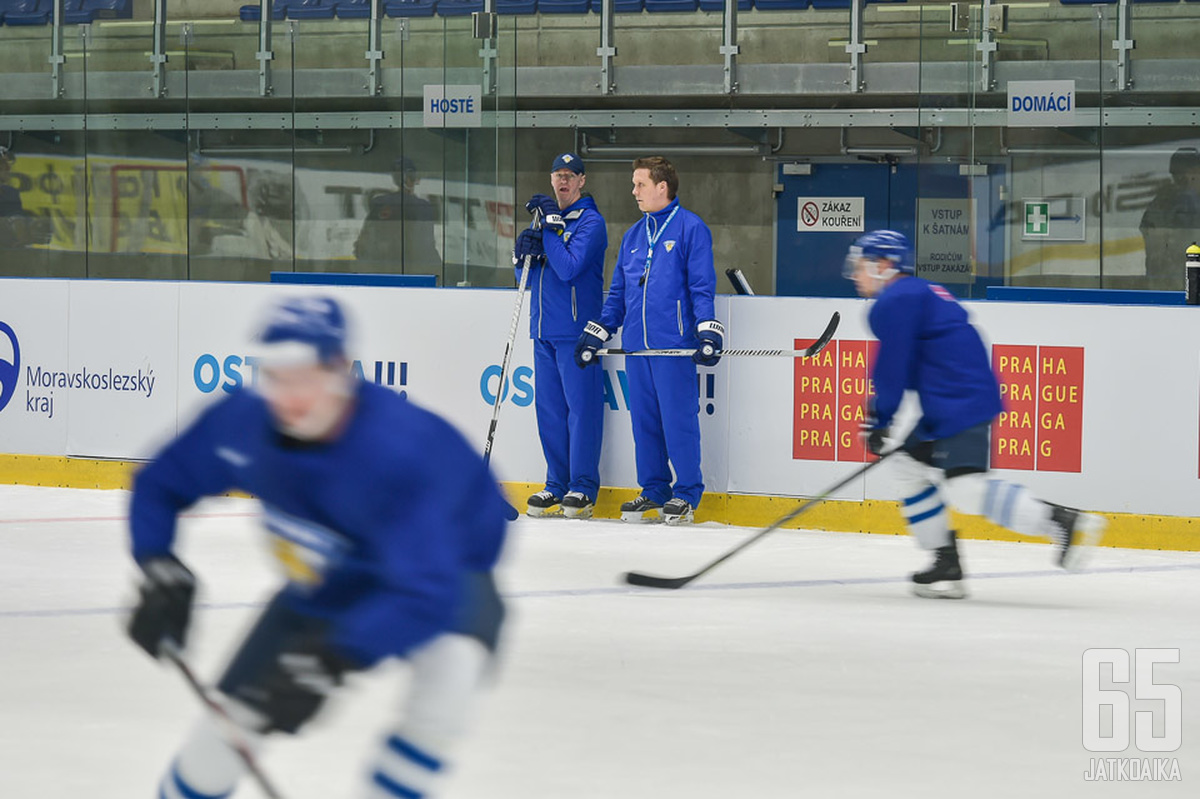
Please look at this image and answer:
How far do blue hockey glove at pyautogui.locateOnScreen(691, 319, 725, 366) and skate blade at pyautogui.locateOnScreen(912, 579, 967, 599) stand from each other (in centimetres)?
166

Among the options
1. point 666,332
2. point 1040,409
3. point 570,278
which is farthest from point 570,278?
point 1040,409

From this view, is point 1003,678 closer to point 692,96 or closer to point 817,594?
point 817,594

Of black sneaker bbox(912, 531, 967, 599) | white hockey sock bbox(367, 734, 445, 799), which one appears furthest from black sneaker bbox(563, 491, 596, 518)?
white hockey sock bbox(367, 734, 445, 799)

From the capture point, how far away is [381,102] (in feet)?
28.8

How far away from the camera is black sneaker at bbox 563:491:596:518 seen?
7457 millimetres

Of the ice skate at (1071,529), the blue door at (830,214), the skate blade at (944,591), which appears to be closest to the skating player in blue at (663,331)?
the skate blade at (944,591)

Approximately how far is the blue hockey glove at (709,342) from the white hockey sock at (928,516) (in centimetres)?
166

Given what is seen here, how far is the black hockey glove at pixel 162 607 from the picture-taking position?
236 centimetres

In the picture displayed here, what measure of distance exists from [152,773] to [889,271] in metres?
2.84

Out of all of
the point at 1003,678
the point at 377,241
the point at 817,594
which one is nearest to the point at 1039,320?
the point at 817,594

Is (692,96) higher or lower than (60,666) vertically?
higher

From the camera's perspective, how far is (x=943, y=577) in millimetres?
5648

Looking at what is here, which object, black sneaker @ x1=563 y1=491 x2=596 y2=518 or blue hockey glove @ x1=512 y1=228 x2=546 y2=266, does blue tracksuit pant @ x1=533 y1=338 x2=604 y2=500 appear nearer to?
black sneaker @ x1=563 y1=491 x2=596 y2=518

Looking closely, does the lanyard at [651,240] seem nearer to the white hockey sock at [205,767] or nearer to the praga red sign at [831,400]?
the praga red sign at [831,400]
